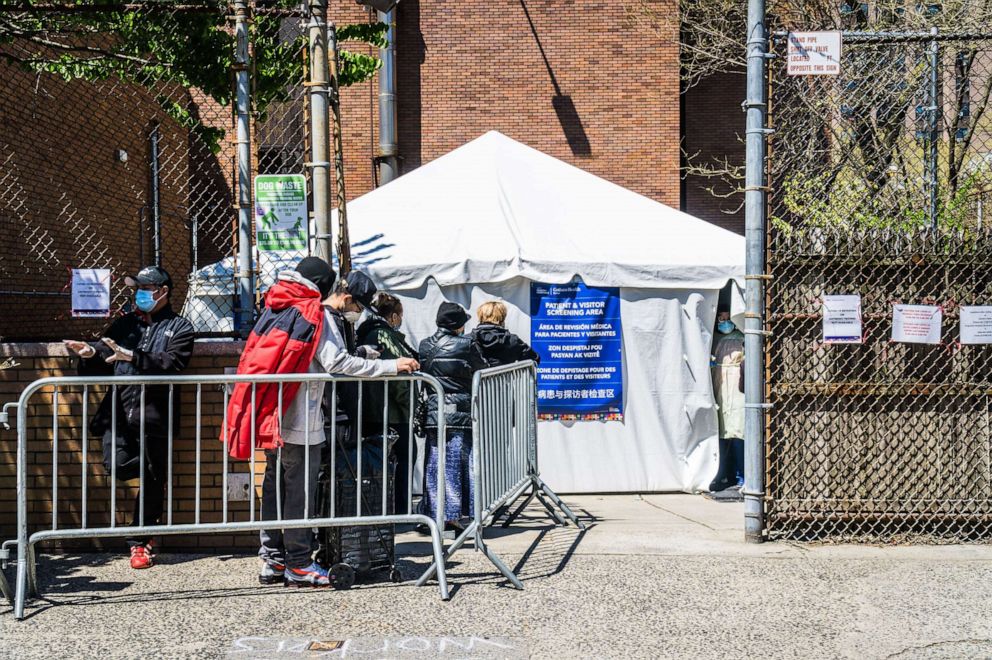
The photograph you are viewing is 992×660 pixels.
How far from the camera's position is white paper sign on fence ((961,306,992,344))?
21.4ft

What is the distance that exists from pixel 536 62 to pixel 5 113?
10595mm

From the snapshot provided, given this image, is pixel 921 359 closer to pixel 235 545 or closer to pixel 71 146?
pixel 235 545

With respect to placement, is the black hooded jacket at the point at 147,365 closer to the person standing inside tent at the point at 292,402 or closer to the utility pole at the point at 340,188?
the person standing inside tent at the point at 292,402

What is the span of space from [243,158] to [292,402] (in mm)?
2164

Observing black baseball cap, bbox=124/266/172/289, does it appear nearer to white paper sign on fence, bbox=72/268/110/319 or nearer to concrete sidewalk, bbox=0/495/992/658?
concrete sidewalk, bbox=0/495/992/658

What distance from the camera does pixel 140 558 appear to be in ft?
20.0

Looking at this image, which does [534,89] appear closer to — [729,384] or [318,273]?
[729,384]

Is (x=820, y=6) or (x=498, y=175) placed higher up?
(x=820, y=6)

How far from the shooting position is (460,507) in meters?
7.55

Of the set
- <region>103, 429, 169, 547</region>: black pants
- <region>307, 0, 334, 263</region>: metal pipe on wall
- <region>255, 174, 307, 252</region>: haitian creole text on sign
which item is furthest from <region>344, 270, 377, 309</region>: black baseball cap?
<region>103, 429, 169, 547</region>: black pants

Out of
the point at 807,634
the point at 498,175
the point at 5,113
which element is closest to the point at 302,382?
the point at 807,634

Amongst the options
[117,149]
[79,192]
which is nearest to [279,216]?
[79,192]

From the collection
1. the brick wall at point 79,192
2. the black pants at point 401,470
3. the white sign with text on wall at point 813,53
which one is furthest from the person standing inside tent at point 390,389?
the brick wall at point 79,192

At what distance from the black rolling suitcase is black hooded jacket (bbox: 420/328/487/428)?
5.37ft
